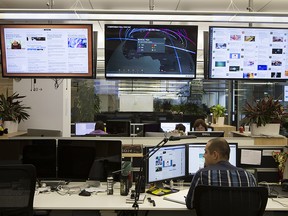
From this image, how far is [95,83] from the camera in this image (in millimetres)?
9266

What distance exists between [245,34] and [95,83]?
6649 millimetres

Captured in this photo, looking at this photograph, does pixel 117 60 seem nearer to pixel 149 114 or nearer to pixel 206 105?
pixel 149 114

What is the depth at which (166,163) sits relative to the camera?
9.50ft

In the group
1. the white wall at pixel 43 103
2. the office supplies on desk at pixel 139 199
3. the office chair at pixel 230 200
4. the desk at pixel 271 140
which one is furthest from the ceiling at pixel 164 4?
the office chair at pixel 230 200

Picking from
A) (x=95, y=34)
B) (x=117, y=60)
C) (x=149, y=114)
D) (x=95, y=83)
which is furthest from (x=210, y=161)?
(x=95, y=83)

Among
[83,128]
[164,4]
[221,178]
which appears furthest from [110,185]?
[83,128]

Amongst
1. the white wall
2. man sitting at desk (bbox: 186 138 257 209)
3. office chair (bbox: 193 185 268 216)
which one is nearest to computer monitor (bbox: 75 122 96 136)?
the white wall

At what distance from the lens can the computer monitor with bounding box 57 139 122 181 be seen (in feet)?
9.62

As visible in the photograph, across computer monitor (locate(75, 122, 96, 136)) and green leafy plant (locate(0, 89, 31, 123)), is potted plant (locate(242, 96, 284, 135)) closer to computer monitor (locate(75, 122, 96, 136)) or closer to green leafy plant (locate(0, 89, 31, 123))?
green leafy plant (locate(0, 89, 31, 123))

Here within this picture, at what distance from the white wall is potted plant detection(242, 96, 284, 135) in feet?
10.1

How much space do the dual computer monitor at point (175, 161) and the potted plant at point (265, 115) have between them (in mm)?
377

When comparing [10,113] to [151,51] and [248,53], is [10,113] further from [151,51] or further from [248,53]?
[248,53]

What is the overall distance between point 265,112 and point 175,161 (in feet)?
3.32

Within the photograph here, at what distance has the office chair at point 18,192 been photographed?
2.36 metres
